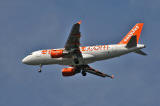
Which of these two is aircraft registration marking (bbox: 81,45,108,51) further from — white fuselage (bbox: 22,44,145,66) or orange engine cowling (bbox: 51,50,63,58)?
orange engine cowling (bbox: 51,50,63,58)

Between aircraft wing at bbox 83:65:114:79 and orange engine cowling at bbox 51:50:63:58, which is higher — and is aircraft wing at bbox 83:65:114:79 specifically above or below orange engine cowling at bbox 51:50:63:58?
below

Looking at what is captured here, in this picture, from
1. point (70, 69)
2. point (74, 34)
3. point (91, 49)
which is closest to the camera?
point (74, 34)

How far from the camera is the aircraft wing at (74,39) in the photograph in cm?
6200

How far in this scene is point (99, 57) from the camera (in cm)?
6731

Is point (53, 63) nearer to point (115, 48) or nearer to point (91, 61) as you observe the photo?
point (91, 61)

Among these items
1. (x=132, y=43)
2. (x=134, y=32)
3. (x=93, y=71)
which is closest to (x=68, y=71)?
(x=93, y=71)

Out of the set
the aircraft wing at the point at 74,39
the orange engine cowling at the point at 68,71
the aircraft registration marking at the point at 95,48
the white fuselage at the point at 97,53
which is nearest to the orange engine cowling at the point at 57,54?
the aircraft wing at the point at 74,39

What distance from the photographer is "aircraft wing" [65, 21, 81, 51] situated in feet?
203

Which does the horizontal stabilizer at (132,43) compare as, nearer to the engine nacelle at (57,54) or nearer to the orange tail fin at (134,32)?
the orange tail fin at (134,32)

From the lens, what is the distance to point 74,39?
64.7 m

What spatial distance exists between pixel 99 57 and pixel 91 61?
229cm

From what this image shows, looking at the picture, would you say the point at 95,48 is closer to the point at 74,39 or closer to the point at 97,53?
the point at 97,53

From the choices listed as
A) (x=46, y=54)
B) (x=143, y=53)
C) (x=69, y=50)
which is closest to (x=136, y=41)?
(x=143, y=53)

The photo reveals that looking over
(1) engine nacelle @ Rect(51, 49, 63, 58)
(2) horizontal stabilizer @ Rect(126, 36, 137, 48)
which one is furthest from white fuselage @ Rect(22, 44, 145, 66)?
(1) engine nacelle @ Rect(51, 49, 63, 58)
